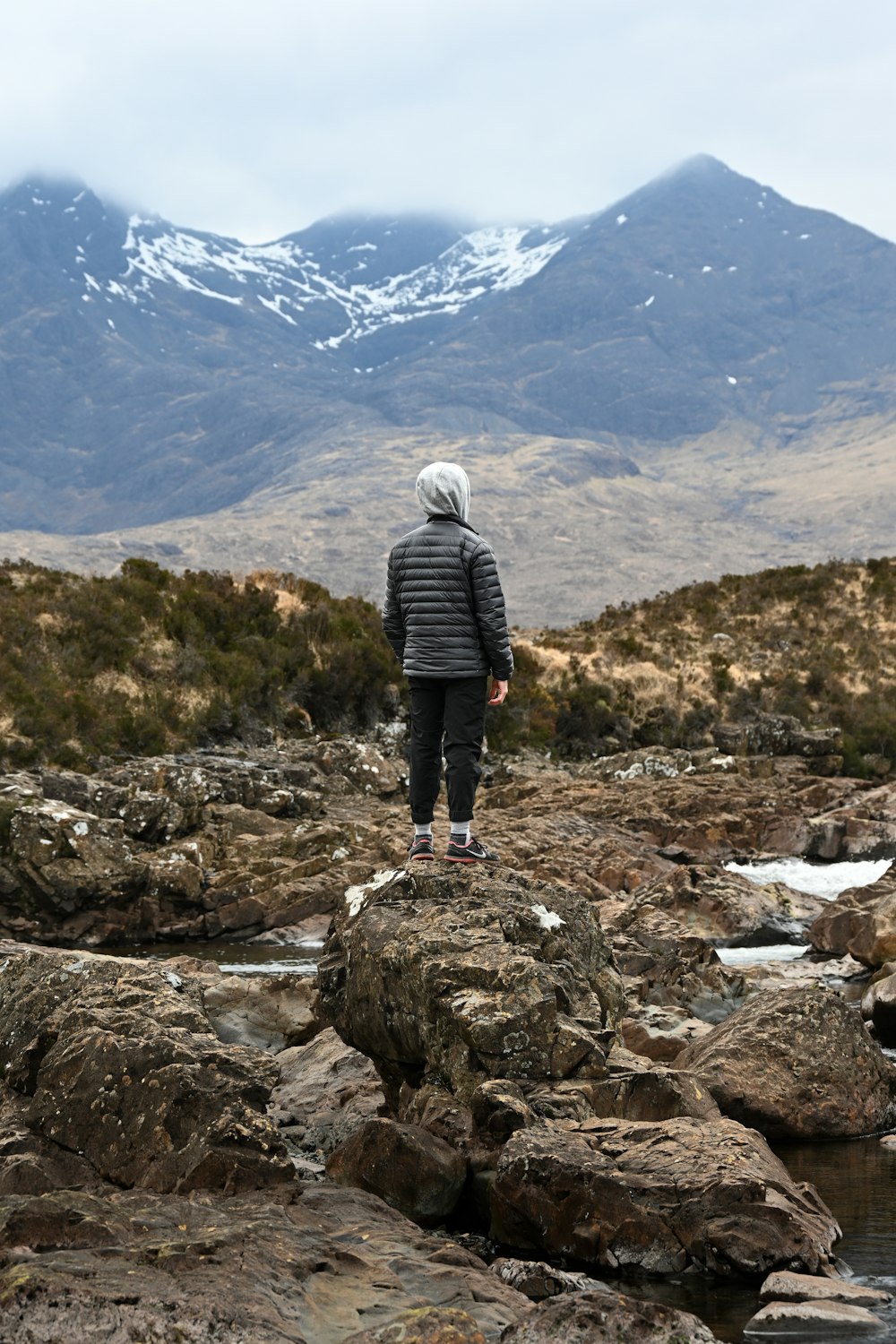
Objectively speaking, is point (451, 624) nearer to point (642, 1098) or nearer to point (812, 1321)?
point (642, 1098)

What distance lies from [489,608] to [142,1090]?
366 cm

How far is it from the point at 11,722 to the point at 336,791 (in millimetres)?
6055

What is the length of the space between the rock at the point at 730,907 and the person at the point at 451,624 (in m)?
8.10

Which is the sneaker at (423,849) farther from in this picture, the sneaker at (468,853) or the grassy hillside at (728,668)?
the grassy hillside at (728,668)

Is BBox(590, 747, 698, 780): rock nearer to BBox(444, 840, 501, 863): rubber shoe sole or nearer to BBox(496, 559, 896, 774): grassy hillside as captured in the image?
BBox(496, 559, 896, 774): grassy hillside

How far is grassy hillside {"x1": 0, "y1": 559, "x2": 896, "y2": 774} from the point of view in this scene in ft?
90.1

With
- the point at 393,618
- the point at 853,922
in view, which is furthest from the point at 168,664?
the point at 393,618

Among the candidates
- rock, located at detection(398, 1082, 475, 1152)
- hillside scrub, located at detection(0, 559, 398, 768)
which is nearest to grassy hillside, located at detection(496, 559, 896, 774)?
hillside scrub, located at detection(0, 559, 398, 768)

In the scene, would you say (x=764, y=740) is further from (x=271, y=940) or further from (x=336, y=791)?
(x=271, y=940)

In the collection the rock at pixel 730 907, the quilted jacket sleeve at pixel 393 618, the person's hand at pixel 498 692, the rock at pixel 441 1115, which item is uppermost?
the quilted jacket sleeve at pixel 393 618

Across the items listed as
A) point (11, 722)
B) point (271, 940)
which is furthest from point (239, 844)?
point (11, 722)

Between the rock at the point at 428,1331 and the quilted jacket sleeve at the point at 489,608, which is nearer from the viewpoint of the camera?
the rock at the point at 428,1331

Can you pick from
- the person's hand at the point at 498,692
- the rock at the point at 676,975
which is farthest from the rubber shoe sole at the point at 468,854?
the rock at the point at 676,975

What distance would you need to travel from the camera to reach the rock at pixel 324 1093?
9086mm
